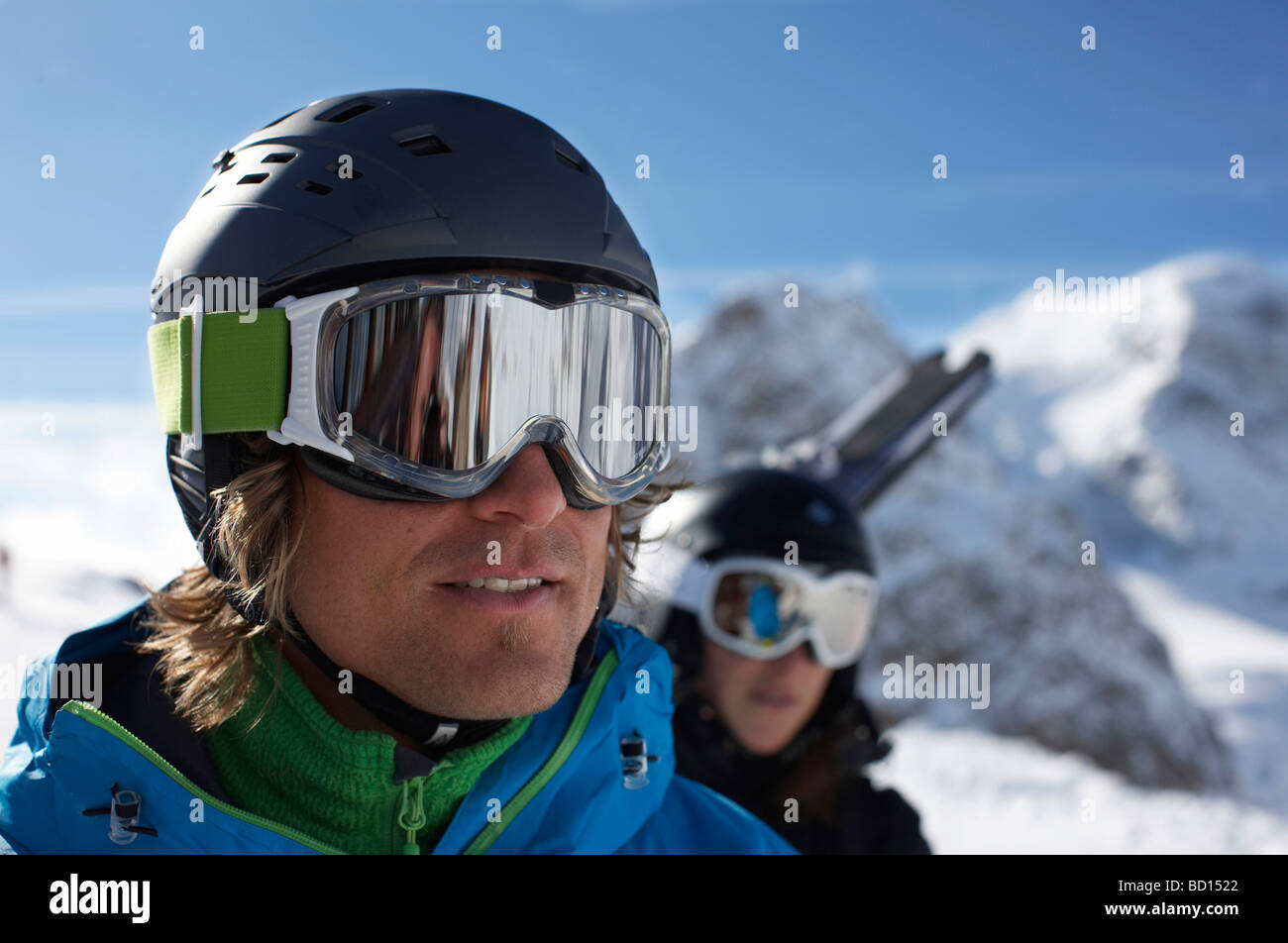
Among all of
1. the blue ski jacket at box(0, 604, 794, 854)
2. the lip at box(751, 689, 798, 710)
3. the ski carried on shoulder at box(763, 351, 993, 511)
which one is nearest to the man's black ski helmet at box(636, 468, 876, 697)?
the lip at box(751, 689, 798, 710)

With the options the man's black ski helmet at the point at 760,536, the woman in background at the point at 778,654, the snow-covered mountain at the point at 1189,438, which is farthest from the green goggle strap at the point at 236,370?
the snow-covered mountain at the point at 1189,438

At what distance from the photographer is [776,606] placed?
12.7 ft

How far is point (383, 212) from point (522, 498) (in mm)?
597

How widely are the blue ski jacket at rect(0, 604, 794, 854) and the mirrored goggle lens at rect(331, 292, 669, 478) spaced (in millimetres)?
525

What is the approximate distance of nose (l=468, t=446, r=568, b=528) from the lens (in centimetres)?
153

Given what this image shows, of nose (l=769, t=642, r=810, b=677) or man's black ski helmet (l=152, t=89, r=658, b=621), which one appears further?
nose (l=769, t=642, r=810, b=677)

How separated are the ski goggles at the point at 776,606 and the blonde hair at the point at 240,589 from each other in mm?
2496

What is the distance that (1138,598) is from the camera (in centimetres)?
5581

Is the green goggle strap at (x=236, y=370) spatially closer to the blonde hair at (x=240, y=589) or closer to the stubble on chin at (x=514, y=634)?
the blonde hair at (x=240, y=589)

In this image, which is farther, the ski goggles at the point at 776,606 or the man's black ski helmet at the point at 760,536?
the man's black ski helmet at the point at 760,536

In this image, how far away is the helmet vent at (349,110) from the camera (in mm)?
1860

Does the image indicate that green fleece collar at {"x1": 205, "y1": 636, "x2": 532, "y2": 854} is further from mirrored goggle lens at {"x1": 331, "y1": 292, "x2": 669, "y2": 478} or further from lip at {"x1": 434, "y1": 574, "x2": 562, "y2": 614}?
mirrored goggle lens at {"x1": 331, "y1": 292, "x2": 669, "y2": 478}

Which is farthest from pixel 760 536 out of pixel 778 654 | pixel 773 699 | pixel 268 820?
pixel 268 820
